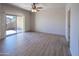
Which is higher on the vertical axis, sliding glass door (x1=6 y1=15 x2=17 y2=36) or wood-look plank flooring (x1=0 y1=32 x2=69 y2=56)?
sliding glass door (x1=6 y1=15 x2=17 y2=36)

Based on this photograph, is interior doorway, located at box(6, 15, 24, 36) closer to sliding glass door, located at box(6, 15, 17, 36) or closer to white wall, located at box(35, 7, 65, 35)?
sliding glass door, located at box(6, 15, 17, 36)

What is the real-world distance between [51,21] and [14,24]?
3407 mm

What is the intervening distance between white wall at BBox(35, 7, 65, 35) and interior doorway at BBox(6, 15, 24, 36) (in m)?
1.52

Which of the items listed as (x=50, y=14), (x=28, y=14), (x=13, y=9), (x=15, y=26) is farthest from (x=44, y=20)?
(x=13, y=9)

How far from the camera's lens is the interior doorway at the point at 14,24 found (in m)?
10.3

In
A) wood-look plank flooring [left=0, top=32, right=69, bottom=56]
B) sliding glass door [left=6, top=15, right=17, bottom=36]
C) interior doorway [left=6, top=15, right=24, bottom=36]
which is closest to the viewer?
wood-look plank flooring [left=0, top=32, right=69, bottom=56]

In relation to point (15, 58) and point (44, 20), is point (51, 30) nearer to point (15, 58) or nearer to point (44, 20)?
point (44, 20)

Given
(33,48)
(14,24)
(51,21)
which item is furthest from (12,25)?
(33,48)

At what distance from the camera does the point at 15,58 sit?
1223 mm

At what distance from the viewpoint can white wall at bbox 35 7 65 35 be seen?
11.6m

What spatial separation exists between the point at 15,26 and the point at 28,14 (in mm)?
2325

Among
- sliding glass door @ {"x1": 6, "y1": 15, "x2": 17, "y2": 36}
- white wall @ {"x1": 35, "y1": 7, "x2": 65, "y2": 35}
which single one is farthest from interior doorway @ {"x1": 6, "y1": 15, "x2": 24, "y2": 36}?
white wall @ {"x1": 35, "y1": 7, "x2": 65, "y2": 35}

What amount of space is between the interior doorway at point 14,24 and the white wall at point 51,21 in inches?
59.8

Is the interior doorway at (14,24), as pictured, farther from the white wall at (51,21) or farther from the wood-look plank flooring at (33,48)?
the wood-look plank flooring at (33,48)
